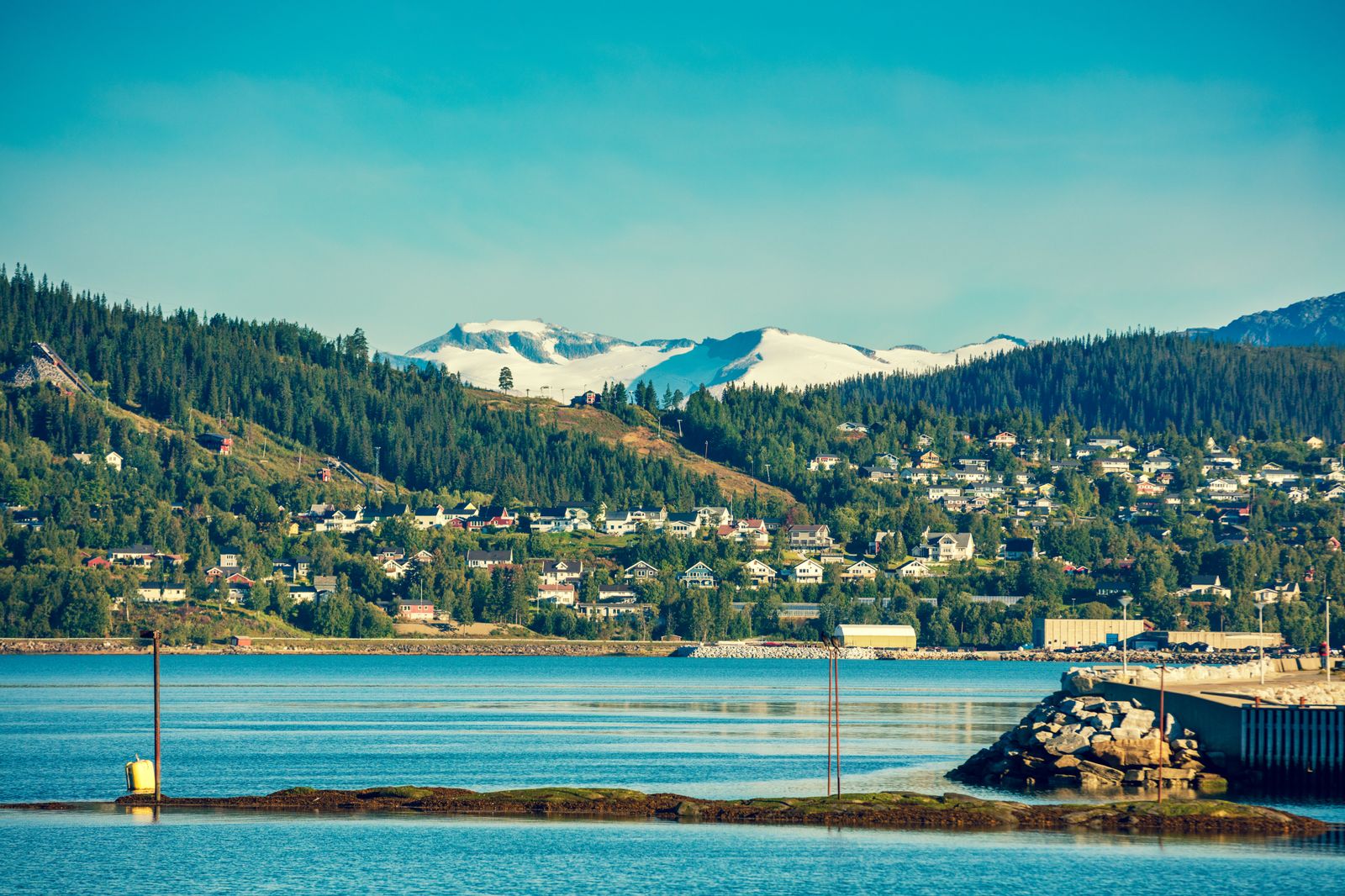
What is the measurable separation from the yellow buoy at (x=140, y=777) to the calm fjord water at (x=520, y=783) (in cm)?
259

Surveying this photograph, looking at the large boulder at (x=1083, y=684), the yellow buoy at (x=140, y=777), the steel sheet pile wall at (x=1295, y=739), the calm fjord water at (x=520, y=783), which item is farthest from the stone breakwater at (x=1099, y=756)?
the yellow buoy at (x=140, y=777)

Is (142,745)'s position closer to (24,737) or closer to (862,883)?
(24,737)

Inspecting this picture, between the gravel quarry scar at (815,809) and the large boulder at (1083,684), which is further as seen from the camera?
the large boulder at (1083,684)

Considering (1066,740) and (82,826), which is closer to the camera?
(82,826)

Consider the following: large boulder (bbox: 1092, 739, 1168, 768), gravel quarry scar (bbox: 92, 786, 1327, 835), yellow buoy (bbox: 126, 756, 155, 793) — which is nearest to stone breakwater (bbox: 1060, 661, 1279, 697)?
large boulder (bbox: 1092, 739, 1168, 768)

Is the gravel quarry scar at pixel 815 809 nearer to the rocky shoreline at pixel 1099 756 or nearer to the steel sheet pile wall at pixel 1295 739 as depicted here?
the rocky shoreline at pixel 1099 756

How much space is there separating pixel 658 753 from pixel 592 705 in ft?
123

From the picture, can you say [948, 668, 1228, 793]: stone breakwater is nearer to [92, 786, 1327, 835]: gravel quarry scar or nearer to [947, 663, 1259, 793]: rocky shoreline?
[947, 663, 1259, 793]: rocky shoreline

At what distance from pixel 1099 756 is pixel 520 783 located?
22195 millimetres

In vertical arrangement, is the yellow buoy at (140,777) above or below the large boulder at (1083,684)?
below

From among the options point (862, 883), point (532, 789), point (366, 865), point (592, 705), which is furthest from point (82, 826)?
point (592, 705)

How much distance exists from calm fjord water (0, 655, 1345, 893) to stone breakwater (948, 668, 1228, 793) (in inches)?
130

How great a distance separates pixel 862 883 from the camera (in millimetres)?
46250

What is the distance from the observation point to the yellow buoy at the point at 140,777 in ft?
189
